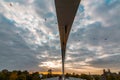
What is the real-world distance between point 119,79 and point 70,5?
448 ft

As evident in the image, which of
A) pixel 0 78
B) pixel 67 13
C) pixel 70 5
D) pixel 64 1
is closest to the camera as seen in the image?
pixel 64 1

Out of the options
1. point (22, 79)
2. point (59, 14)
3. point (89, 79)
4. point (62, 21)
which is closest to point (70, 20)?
point (62, 21)

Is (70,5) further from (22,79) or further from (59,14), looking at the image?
(22,79)

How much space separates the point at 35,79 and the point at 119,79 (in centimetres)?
5430

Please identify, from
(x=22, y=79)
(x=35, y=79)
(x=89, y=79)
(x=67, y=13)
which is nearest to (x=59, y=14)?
(x=67, y=13)

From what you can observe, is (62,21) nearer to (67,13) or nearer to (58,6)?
(67,13)

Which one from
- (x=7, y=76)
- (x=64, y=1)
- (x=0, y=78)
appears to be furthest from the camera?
(x=7, y=76)

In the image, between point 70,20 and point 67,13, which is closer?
point 67,13

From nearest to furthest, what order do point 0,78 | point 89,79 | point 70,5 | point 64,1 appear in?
point 64,1
point 70,5
point 0,78
point 89,79

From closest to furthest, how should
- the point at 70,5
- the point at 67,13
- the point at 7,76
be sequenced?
1. the point at 70,5
2. the point at 67,13
3. the point at 7,76

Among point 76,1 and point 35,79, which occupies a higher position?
point 35,79

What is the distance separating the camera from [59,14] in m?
13.1

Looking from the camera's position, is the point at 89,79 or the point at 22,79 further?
the point at 89,79

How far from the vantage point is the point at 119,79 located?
14000 cm
